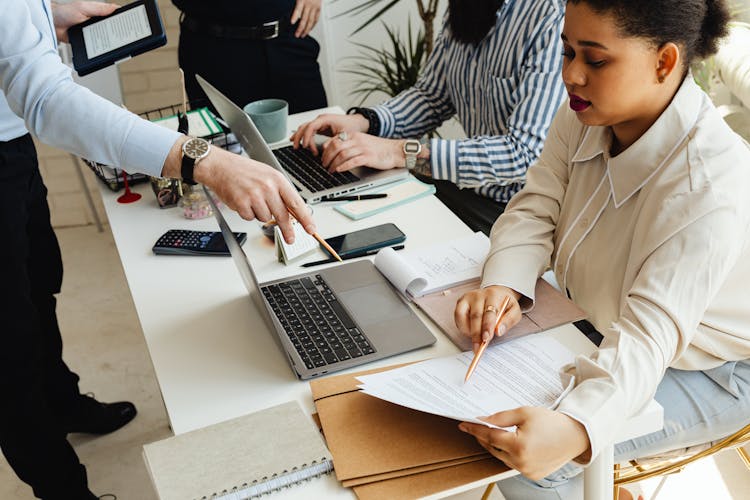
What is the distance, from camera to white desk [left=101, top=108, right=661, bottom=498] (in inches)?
42.5

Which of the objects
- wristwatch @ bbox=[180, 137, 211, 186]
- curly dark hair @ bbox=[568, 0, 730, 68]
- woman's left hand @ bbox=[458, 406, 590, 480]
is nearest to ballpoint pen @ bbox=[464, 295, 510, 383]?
woman's left hand @ bbox=[458, 406, 590, 480]

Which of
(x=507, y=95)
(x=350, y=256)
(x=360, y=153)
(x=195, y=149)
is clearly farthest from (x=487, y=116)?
(x=195, y=149)

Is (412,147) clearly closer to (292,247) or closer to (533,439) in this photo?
(292,247)

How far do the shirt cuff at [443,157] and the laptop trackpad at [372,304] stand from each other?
0.54 meters

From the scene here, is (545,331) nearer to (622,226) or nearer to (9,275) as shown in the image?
(622,226)

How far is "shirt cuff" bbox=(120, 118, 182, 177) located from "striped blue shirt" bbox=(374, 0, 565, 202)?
0.70m

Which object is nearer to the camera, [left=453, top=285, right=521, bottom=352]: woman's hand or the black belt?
[left=453, top=285, right=521, bottom=352]: woman's hand

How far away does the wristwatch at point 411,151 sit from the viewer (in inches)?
69.1

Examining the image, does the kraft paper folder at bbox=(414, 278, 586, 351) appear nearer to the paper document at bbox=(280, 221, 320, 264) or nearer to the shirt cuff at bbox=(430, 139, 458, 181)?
the paper document at bbox=(280, 221, 320, 264)

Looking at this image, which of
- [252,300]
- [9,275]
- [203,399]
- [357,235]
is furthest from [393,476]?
[9,275]

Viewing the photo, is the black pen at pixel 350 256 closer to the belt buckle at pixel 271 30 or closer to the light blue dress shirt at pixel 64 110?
the light blue dress shirt at pixel 64 110

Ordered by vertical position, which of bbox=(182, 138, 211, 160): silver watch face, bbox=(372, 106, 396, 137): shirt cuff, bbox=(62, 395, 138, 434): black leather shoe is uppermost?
bbox=(182, 138, 211, 160): silver watch face

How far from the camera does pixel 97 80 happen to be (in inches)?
114

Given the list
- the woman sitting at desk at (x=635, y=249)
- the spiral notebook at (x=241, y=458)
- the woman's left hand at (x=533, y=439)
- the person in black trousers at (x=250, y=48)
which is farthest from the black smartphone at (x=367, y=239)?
the person in black trousers at (x=250, y=48)
